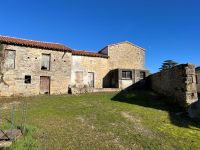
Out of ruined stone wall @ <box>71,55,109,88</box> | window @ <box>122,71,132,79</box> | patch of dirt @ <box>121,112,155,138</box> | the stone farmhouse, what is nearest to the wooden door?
the stone farmhouse

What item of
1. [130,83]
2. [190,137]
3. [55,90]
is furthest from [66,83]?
[190,137]

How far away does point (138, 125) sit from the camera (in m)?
13.0

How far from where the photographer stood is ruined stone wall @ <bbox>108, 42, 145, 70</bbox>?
31.5m

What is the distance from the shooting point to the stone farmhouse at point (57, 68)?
22.9 meters

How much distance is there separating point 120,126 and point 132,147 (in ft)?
8.58

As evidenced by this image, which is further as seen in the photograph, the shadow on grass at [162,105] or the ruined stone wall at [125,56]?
the ruined stone wall at [125,56]

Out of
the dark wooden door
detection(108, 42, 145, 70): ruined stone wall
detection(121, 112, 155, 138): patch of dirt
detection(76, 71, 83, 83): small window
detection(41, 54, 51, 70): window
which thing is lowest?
detection(121, 112, 155, 138): patch of dirt

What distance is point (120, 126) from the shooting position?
41.0ft

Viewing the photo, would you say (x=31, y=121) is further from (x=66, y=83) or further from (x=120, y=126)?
(x=66, y=83)

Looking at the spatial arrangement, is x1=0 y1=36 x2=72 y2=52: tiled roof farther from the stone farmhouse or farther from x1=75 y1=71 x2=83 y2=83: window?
x1=75 y1=71 x2=83 y2=83: window

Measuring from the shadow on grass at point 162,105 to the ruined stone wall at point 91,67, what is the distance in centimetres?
765

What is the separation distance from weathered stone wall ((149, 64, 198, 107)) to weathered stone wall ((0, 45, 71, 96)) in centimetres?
1187

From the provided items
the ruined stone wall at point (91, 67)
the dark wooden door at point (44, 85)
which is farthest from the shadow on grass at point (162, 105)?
the dark wooden door at point (44, 85)

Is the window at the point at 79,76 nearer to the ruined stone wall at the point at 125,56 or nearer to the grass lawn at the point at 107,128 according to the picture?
the ruined stone wall at the point at 125,56
